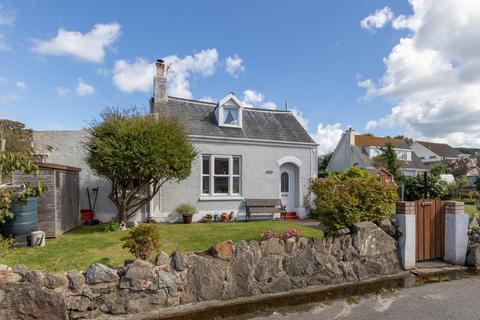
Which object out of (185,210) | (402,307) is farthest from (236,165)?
(402,307)

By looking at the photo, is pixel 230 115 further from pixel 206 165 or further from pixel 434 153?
pixel 434 153

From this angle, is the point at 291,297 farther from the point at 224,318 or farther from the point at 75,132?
the point at 75,132

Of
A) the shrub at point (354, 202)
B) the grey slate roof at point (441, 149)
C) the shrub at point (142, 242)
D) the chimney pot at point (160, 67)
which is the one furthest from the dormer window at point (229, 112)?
the grey slate roof at point (441, 149)

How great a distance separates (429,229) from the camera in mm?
6980

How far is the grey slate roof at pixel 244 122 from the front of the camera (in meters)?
13.5

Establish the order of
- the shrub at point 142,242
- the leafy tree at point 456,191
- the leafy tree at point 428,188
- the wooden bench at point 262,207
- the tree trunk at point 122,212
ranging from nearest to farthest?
the shrub at point 142,242 < the tree trunk at point 122,212 < the wooden bench at point 262,207 < the leafy tree at point 428,188 < the leafy tree at point 456,191

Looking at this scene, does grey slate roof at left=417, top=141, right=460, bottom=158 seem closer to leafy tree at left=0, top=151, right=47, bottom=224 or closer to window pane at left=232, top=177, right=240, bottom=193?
window pane at left=232, top=177, right=240, bottom=193

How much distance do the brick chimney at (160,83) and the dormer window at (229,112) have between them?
9.06 ft

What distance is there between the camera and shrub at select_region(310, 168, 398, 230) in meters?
6.36

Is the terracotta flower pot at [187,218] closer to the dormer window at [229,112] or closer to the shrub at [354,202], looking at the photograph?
the dormer window at [229,112]

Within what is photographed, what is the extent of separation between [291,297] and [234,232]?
180 inches

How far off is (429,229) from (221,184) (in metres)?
8.85

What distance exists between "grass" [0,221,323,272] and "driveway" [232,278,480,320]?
10.7ft

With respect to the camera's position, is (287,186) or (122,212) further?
(287,186)
